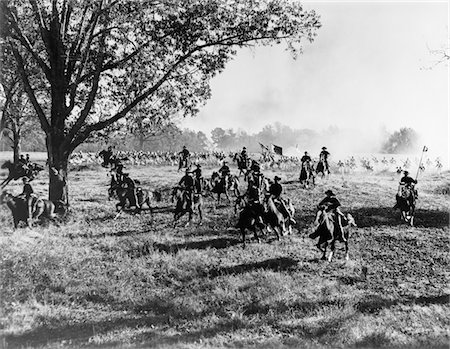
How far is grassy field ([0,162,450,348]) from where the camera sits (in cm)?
867

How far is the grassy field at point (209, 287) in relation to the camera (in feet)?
28.5

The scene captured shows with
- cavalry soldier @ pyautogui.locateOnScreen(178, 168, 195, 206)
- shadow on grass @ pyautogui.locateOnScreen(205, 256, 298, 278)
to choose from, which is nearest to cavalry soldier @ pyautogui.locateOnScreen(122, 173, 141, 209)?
cavalry soldier @ pyautogui.locateOnScreen(178, 168, 195, 206)

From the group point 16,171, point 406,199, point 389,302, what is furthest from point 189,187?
point 406,199

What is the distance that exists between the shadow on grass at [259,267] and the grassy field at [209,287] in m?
0.04

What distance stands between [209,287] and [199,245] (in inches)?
133

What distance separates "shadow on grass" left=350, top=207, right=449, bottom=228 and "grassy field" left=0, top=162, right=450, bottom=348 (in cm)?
129

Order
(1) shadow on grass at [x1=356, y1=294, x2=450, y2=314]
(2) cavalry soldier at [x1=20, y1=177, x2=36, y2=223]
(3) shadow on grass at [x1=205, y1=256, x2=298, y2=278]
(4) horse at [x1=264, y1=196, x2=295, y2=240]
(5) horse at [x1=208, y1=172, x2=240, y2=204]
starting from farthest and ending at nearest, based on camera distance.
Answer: (5) horse at [x1=208, y1=172, x2=240, y2=204]
(4) horse at [x1=264, y1=196, x2=295, y2=240]
(2) cavalry soldier at [x1=20, y1=177, x2=36, y2=223]
(3) shadow on grass at [x1=205, y1=256, x2=298, y2=278]
(1) shadow on grass at [x1=356, y1=294, x2=450, y2=314]

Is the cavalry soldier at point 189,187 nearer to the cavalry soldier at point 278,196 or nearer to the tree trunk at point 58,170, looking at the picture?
the cavalry soldier at point 278,196

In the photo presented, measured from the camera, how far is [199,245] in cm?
1438

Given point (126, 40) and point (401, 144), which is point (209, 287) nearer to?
point (126, 40)

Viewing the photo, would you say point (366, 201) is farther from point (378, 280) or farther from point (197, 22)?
point (197, 22)

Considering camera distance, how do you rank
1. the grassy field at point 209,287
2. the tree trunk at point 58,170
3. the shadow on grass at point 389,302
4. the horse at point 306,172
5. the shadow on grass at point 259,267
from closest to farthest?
the grassy field at point 209,287 → the shadow on grass at point 389,302 → the shadow on grass at point 259,267 → the tree trunk at point 58,170 → the horse at point 306,172

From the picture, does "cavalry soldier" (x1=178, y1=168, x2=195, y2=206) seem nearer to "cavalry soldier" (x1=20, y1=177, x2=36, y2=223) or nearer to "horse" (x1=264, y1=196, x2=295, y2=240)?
"horse" (x1=264, y1=196, x2=295, y2=240)

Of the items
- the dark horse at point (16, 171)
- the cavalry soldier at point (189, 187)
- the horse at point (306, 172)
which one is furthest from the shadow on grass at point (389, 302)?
the dark horse at point (16, 171)
